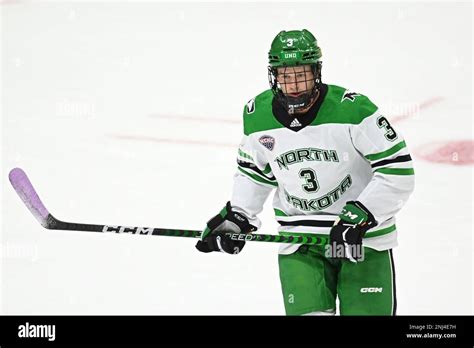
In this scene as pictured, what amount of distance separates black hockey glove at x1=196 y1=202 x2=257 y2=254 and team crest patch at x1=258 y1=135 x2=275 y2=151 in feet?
0.92

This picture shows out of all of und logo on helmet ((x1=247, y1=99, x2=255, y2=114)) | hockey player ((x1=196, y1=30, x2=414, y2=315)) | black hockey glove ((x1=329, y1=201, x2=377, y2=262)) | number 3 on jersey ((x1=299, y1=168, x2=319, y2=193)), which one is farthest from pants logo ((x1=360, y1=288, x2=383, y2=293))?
und logo on helmet ((x1=247, y1=99, x2=255, y2=114))

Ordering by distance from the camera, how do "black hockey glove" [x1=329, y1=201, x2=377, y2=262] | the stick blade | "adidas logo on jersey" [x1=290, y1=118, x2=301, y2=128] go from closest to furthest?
"black hockey glove" [x1=329, y1=201, x2=377, y2=262] < "adidas logo on jersey" [x1=290, y1=118, x2=301, y2=128] < the stick blade

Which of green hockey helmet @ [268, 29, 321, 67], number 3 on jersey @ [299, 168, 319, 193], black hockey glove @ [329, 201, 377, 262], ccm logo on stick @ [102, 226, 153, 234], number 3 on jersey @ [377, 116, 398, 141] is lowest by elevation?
black hockey glove @ [329, 201, 377, 262]

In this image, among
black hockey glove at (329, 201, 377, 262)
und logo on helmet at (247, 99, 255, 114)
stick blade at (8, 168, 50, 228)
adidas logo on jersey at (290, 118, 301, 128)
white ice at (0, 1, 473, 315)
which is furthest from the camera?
white ice at (0, 1, 473, 315)

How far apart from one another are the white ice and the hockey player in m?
0.87

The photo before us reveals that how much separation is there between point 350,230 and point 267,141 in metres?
0.43

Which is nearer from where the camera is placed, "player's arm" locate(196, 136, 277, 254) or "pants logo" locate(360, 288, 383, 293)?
"pants logo" locate(360, 288, 383, 293)

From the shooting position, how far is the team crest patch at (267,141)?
337cm

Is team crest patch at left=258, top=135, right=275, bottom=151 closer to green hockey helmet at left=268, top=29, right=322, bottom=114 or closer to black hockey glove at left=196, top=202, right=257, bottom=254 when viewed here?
green hockey helmet at left=268, top=29, right=322, bottom=114

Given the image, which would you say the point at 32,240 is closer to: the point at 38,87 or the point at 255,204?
the point at 38,87

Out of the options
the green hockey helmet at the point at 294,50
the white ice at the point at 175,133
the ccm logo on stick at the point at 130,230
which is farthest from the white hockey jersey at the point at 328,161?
the white ice at the point at 175,133

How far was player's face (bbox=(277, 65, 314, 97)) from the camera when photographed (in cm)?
328

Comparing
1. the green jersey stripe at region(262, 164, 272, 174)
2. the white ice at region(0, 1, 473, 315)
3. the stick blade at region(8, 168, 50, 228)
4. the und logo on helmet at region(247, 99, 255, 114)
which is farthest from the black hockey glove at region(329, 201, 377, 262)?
the stick blade at region(8, 168, 50, 228)

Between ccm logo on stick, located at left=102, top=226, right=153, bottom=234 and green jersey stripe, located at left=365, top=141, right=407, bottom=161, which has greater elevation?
green jersey stripe, located at left=365, top=141, right=407, bottom=161
